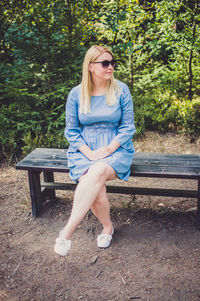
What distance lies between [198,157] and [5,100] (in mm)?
3618

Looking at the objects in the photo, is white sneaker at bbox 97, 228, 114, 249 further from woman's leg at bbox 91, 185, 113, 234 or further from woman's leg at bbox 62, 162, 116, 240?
woman's leg at bbox 62, 162, 116, 240

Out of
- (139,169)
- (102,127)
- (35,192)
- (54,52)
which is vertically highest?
(54,52)

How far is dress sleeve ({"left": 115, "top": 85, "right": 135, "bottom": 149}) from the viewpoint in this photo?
2865 millimetres

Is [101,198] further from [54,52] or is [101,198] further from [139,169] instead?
[54,52]

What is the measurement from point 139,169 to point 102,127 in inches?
22.6

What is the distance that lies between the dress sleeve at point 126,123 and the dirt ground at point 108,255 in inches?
37.0

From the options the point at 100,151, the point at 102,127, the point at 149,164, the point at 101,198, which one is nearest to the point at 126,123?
the point at 102,127

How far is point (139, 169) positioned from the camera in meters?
2.92

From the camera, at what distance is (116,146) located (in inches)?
112

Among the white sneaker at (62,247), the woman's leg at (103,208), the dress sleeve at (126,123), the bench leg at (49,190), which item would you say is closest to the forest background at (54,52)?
the bench leg at (49,190)

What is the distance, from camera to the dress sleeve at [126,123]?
Result: 287 centimetres

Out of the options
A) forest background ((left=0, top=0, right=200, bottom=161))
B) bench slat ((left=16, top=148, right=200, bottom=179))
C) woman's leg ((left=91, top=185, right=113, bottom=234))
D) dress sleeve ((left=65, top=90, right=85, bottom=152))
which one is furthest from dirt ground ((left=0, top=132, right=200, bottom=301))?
forest background ((left=0, top=0, right=200, bottom=161))

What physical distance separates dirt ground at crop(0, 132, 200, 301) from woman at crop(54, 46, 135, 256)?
272mm

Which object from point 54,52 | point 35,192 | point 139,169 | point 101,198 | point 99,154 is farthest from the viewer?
point 54,52
